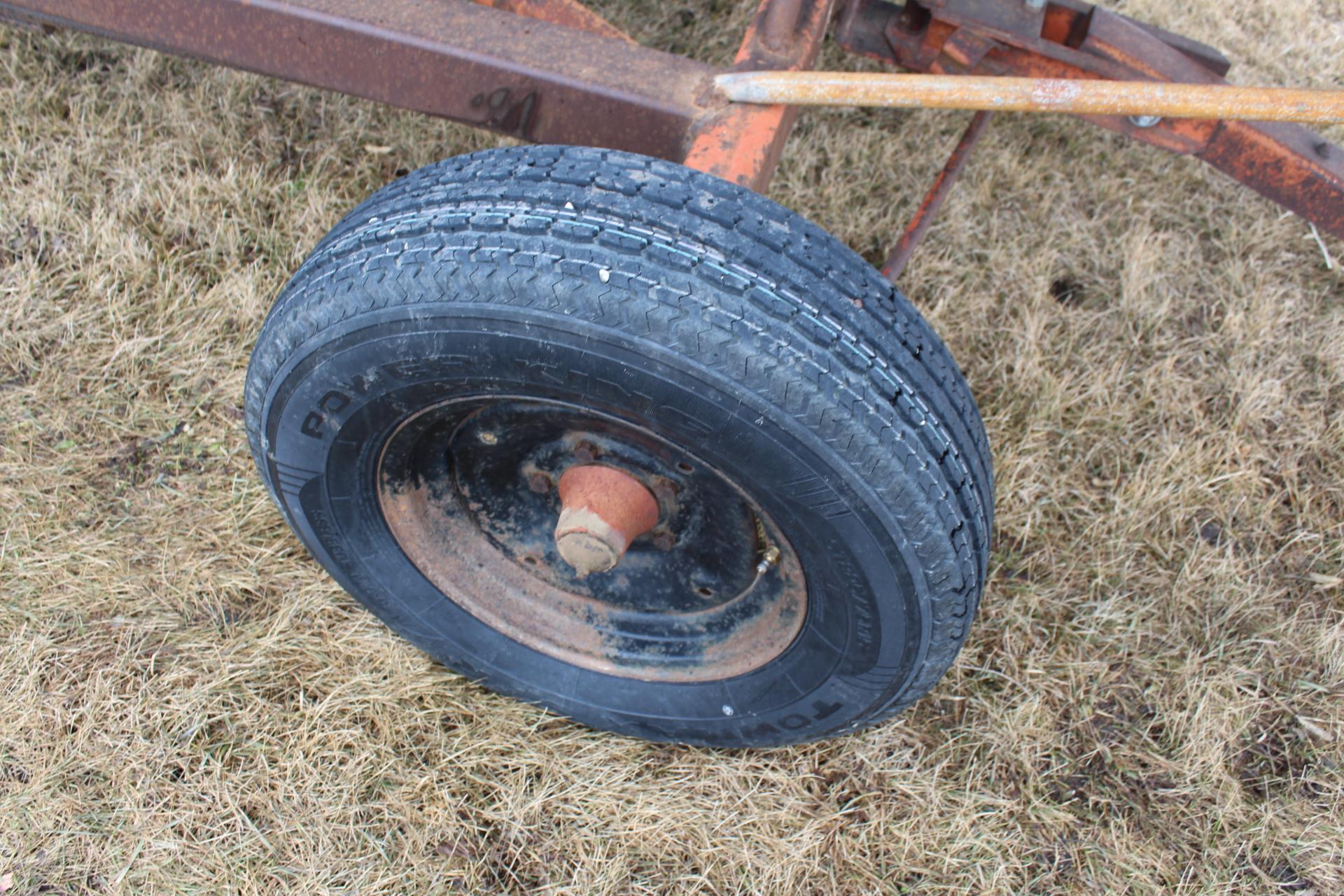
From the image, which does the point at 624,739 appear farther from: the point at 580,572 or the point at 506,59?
the point at 506,59

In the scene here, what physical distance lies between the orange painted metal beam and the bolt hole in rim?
20.2 inches

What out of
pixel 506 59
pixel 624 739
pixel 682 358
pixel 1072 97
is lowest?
pixel 624 739

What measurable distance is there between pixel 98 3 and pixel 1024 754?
8.21 feet

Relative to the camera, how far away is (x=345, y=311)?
145 centimetres

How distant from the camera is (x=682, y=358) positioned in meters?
1.35

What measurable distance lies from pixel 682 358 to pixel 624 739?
111 cm

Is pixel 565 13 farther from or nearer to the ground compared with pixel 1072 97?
nearer to the ground

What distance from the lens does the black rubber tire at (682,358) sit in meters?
1.36

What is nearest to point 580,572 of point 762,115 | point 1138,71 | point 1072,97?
point 762,115

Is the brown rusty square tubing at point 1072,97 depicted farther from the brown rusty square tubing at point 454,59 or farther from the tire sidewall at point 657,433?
the tire sidewall at point 657,433

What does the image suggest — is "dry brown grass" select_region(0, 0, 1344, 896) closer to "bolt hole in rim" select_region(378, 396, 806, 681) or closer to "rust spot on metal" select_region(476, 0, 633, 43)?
"bolt hole in rim" select_region(378, 396, 806, 681)

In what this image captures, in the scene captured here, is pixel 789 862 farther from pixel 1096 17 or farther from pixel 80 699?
pixel 1096 17

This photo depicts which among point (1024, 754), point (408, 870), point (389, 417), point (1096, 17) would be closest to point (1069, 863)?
point (1024, 754)

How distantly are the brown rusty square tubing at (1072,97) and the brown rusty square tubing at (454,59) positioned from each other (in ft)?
0.82
